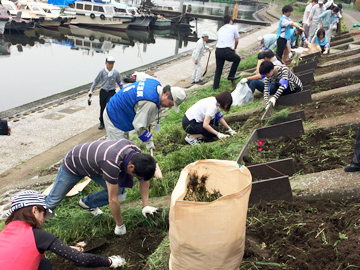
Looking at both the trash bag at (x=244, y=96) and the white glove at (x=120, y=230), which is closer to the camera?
the white glove at (x=120, y=230)

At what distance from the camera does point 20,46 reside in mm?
22594

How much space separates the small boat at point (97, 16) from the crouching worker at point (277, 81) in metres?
26.0

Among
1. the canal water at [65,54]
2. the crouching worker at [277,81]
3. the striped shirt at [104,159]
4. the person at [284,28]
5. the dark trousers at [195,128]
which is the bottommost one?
the canal water at [65,54]

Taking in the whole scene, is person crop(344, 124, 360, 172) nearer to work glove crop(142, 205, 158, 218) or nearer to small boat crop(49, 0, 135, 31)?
work glove crop(142, 205, 158, 218)

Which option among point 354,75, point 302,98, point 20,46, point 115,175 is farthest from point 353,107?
point 20,46

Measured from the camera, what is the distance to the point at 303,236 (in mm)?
2670

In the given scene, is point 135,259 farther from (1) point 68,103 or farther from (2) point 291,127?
(1) point 68,103

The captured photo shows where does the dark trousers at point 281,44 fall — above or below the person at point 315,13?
below

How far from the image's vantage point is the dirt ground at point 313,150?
383 cm

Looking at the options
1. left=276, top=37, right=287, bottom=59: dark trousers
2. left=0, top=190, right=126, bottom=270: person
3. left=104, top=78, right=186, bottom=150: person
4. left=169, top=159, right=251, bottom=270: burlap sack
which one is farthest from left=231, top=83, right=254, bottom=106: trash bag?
left=0, top=190, right=126, bottom=270: person

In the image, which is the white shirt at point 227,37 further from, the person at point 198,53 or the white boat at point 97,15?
the white boat at point 97,15

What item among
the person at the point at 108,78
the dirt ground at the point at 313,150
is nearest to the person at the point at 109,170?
the dirt ground at the point at 313,150

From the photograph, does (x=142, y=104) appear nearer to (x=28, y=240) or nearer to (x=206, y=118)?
(x=206, y=118)

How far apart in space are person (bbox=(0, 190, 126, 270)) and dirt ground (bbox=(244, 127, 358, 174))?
2.53 m
